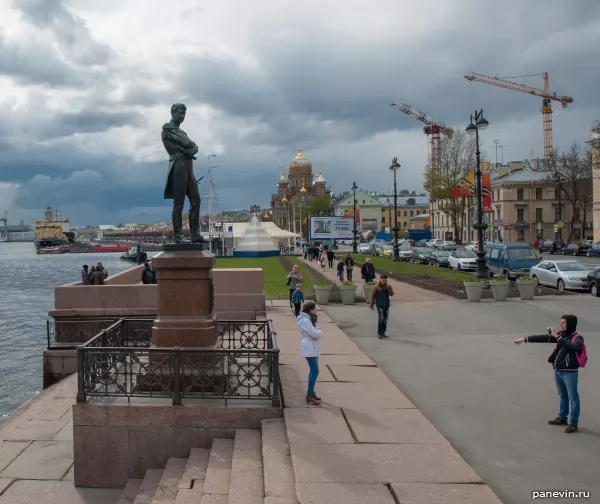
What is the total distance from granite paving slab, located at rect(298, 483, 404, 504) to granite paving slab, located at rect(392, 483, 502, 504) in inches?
4.8

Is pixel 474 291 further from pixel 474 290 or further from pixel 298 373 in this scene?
pixel 298 373

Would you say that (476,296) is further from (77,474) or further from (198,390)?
(77,474)

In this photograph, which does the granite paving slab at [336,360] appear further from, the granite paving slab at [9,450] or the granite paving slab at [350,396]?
the granite paving slab at [9,450]

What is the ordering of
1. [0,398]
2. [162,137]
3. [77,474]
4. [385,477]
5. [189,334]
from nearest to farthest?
[385,477], [77,474], [189,334], [162,137], [0,398]

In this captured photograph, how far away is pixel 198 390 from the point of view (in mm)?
7863

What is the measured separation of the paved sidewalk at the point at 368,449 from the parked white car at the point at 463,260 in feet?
85.4

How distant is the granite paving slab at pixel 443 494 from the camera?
5.13 meters

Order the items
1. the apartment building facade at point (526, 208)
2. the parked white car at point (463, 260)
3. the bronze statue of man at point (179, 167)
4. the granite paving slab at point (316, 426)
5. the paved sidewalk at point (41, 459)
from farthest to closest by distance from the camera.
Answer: the apartment building facade at point (526, 208)
the parked white car at point (463, 260)
the bronze statue of man at point (179, 167)
the paved sidewalk at point (41, 459)
the granite paving slab at point (316, 426)

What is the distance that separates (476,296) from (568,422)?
12.8 meters

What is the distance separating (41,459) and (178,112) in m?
5.41

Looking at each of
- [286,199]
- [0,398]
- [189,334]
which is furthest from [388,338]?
[286,199]

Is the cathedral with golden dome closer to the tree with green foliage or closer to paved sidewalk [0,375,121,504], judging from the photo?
the tree with green foliage

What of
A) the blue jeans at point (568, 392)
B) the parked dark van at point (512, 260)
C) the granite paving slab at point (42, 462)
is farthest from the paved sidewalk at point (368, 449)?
the parked dark van at point (512, 260)

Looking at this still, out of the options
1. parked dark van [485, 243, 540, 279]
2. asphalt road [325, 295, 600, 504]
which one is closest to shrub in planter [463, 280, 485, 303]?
asphalt road [325, 295, 600, 504]
